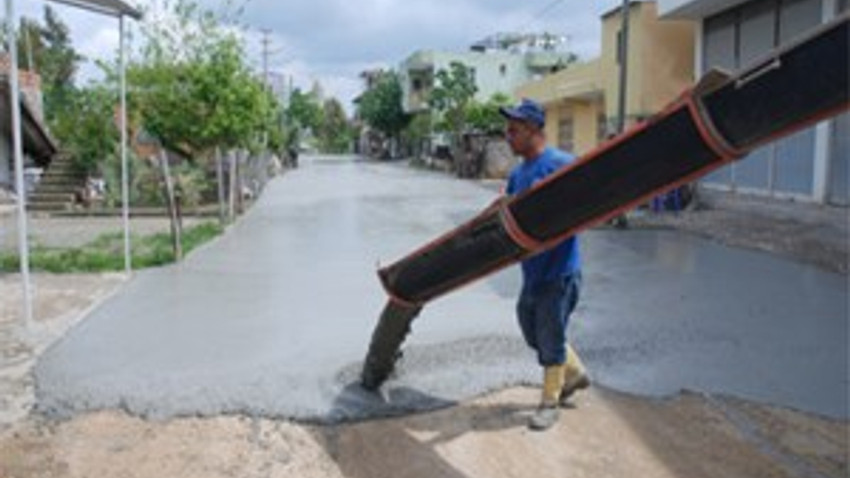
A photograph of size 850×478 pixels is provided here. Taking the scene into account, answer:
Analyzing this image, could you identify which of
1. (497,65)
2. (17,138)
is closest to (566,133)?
(497,65)

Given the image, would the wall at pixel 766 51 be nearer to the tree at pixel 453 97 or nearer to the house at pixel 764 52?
the house at pixel 764 52

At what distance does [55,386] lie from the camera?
6.18 metres

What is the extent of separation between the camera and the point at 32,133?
2405cm

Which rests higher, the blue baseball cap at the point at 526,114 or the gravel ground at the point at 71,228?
the blue baseball cap at the point at 526,114

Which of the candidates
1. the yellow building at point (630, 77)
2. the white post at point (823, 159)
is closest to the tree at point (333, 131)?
the yellow building at point (630, 77)

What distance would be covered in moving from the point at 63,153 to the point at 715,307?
66.8 ft

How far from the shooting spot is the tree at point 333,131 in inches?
4168

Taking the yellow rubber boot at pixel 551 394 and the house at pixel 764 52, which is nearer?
the yellow rubber boot at pixel 551 394

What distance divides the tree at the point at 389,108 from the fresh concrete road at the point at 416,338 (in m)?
57.7

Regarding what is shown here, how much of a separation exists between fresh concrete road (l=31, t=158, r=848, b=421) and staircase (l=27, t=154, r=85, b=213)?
11.0m

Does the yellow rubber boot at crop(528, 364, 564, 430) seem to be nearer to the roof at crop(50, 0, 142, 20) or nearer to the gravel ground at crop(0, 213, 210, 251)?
the roof at crop(50, 0, 142, 20)

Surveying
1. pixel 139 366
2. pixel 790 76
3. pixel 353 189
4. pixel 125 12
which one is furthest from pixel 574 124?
pixel 790 76

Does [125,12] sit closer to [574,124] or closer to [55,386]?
[55,386]

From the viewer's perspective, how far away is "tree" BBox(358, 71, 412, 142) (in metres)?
70.2
